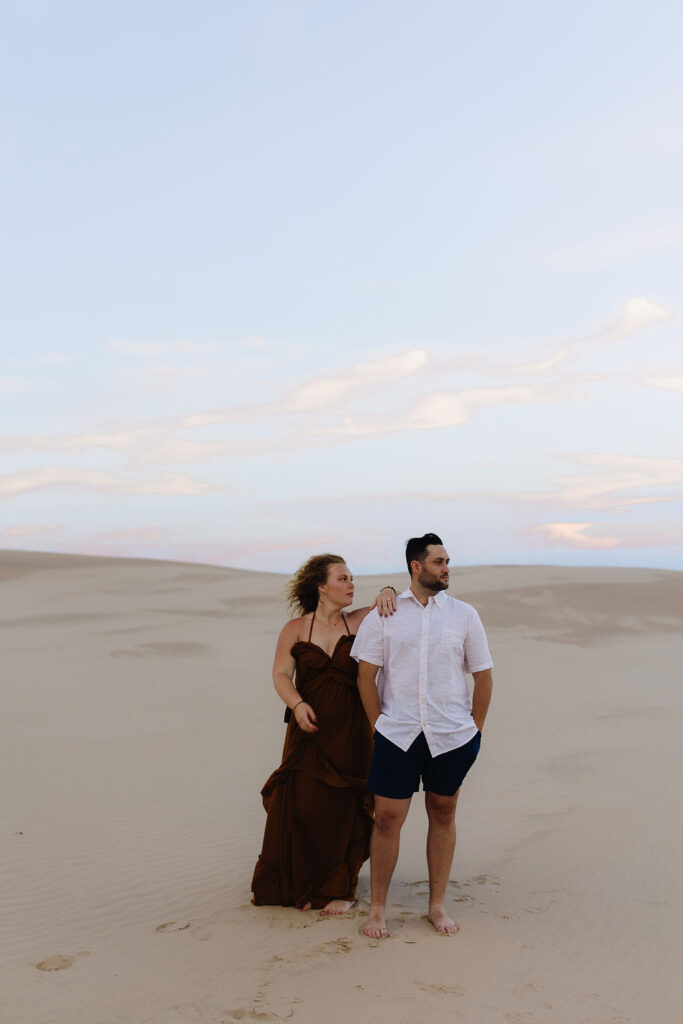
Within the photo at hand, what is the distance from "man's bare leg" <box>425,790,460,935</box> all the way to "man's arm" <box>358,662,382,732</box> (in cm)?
→ 56

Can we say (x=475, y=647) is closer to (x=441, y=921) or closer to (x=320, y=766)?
(x=320, y=766)

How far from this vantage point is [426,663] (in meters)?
5.17

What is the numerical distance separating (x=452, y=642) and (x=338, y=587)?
0.82 meters

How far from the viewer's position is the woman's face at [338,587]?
5.67 meters

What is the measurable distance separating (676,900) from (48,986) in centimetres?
400

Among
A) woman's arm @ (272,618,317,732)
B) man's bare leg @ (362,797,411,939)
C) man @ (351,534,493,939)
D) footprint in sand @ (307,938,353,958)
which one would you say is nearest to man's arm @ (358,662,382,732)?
man @ (351,534,493,939)

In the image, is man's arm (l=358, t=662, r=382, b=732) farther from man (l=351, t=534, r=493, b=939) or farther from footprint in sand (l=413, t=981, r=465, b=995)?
footprint in sand (l=413, t=981, r=465, b=995)

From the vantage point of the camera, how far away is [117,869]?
704 centimetres

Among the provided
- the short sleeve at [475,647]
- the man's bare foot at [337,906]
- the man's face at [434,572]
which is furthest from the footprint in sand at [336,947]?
the man's face at [434,572]

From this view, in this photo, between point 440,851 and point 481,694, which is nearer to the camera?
point 481,694

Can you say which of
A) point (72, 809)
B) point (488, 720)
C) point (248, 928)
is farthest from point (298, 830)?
point (488, 720)

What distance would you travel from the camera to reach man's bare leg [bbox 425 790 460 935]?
5336 millimetres

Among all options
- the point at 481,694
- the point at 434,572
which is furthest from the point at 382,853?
the point at 434,572

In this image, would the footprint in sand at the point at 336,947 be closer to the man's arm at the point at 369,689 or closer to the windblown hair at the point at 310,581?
the man's arm at the point at 369,689
